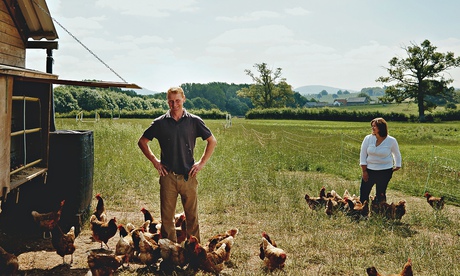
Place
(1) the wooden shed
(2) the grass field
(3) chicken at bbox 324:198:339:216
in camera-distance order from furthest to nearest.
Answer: (3) chicken at bbox 324:198:339:216
(2) the grass field
(1) the wooden shed

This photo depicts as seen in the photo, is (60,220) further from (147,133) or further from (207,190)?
(207,190)

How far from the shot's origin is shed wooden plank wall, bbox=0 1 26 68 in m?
7.02

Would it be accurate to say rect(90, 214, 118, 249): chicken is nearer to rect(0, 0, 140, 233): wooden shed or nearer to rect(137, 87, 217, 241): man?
rect(137, 87, 217, 241): man

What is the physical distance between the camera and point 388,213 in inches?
276

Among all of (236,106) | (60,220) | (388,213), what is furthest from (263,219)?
(236,106)

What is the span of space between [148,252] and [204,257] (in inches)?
27.0

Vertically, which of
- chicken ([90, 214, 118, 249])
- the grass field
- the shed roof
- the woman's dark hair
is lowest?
the grass field

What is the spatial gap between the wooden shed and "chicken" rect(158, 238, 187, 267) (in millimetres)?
1853

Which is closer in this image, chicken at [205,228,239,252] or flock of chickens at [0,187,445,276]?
flock of chickens at [0,187,445,276]

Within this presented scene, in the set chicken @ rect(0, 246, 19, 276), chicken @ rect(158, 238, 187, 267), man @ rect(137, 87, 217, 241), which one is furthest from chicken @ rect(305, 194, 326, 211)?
chicken @ rect(0, 246, 19, 276)

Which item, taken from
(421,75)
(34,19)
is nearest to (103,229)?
(34,19)

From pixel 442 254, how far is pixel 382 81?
183ft

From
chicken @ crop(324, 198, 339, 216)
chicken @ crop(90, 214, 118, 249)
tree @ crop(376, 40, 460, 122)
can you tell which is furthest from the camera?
tree @ crop(376, 40, 460, 122)

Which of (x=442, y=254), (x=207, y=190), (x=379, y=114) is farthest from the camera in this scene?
(x=379, y=114)
